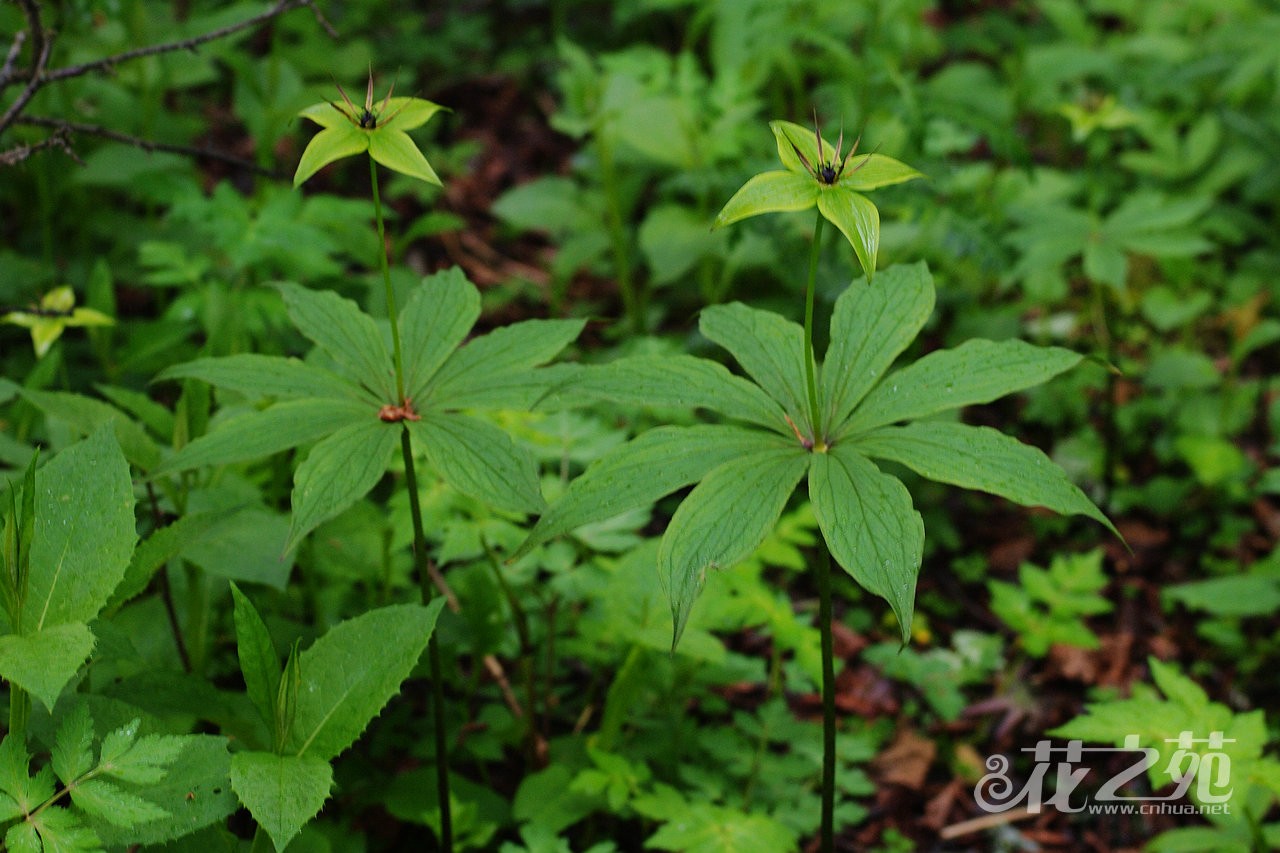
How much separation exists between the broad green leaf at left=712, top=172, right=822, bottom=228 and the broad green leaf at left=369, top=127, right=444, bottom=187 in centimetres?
44

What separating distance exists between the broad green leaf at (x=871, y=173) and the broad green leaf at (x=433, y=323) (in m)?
0.73

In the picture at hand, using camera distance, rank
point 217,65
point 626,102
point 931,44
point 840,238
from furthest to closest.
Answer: point 217,65 < point 931,44 < point 626,102 < point 840,238

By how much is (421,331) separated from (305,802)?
86 cm

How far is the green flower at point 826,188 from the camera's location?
1428 mm

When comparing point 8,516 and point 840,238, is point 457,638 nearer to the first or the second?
point 8,516

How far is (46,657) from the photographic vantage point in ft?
4.68

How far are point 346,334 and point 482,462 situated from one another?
0.43 m

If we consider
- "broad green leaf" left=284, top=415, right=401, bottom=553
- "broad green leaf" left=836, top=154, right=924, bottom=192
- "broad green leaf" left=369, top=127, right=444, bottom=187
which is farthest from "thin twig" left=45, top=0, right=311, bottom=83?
"broad green leaf" left=836, top=154, right=924, bottom=192

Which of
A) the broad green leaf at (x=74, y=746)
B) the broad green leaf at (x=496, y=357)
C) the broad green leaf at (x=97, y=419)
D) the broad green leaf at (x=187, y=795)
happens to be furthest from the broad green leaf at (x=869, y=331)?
the broad green leaf at (x=97, y=419)

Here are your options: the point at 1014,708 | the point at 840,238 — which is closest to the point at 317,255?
the point at 840,238

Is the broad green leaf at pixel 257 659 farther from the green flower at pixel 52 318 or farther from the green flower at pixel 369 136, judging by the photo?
the green flower at pixel 52 318

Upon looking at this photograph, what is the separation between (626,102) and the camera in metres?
4.16

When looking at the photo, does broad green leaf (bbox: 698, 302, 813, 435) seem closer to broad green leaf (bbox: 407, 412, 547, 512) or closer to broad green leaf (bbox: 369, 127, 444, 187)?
broad green leaf (bbox: 407, 412, 547, 512)

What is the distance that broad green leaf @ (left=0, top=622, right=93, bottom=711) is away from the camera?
1.38m
